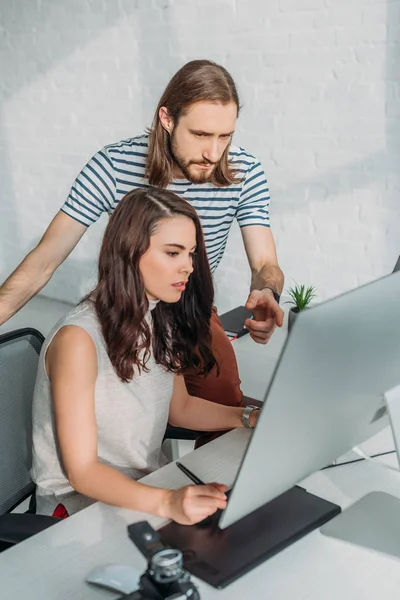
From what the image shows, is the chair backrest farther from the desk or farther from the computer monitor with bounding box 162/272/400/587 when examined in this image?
the computer monitor with bounding box 162/272/400/587

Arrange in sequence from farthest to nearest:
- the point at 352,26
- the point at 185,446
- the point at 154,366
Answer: the point at 352,26 → the point at 185,446 → the point at 154,366

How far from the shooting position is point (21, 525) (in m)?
1.30

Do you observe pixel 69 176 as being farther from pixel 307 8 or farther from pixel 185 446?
pixel 185 446

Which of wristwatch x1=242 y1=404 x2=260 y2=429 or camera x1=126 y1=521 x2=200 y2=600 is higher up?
camera x1=126 y1=521 x2=200 y2=600

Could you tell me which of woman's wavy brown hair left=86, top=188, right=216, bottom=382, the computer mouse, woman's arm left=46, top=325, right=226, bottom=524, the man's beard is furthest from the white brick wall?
the computer mouse

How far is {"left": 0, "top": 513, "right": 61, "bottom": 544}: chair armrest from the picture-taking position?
1273 millimetres

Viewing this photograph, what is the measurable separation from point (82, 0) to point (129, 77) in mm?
440

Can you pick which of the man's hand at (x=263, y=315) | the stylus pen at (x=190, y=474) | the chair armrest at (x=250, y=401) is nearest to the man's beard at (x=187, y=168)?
the man's hand at (x=263, y=315)

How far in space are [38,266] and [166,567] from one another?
117cm

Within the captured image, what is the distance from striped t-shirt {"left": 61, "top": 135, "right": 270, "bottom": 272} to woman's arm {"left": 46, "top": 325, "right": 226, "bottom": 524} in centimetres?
71

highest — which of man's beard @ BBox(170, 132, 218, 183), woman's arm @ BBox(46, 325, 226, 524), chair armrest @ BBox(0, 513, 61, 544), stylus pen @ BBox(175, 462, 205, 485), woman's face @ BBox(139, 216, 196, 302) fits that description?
man's beard @ BBox(170, 132, 218, 183)

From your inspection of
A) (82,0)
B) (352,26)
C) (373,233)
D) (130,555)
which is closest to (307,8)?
(352,26)

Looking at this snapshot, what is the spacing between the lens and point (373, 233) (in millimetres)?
3113

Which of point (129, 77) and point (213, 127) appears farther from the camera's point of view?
point (129, 77)
